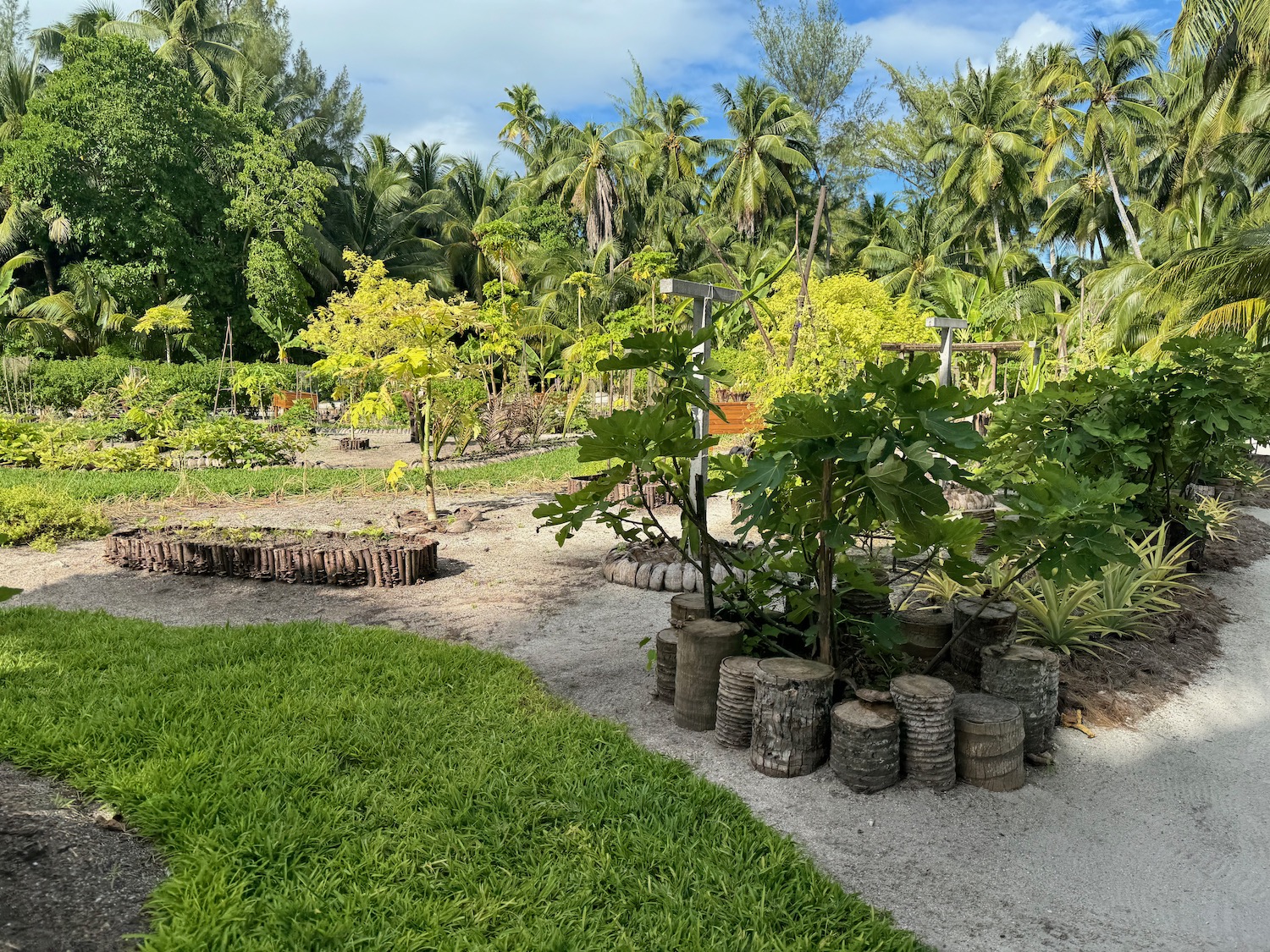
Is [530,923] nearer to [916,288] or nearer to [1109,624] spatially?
[1109,624]

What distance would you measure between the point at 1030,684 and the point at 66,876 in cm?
329

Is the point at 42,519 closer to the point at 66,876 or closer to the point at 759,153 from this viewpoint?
the point at 66,876

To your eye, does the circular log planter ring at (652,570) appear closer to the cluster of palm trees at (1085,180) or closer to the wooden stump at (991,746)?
the wooden stump at (991,746)

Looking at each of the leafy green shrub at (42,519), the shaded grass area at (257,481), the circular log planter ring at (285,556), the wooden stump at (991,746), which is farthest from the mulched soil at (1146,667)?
the leafy green shrub at (42,519)

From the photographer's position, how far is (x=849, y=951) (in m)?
2.15

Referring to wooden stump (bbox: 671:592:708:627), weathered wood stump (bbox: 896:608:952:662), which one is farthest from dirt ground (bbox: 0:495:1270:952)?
weathered wood stump (bbox: 896:608:952:662)

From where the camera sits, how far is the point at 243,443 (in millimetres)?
12078

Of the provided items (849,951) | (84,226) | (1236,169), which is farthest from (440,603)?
(1236,169)

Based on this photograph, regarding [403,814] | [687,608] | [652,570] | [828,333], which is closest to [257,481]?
[652,570]

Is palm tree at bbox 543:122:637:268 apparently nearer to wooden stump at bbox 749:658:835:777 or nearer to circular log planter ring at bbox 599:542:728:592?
circular log planter ring at bbox 599:542:728:592

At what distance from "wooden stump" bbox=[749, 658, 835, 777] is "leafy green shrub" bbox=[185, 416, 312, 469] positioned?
10.1 metres

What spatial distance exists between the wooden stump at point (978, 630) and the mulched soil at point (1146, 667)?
46cm

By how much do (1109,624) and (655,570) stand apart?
9.60 feet

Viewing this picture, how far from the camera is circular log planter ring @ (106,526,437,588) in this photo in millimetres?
5984
